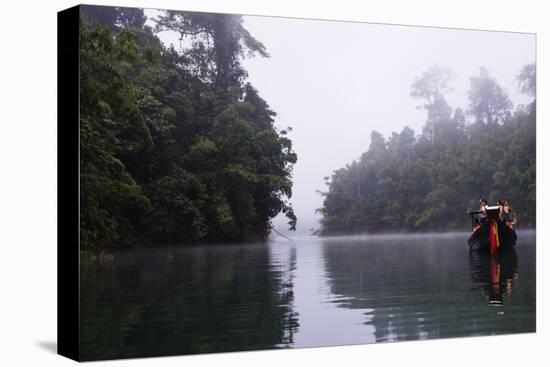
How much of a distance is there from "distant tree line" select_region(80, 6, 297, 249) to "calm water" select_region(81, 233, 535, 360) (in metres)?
0.34

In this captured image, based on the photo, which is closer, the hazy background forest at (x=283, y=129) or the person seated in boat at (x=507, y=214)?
the hazy background forest at (x=283, y=129)

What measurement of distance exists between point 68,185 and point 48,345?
6.03ft

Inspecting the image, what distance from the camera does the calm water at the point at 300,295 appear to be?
10.8 m

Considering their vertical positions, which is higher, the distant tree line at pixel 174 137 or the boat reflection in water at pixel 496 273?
A: the distant tree line at pixel 174 137

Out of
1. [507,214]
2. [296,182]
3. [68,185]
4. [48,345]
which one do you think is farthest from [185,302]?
[507,214]

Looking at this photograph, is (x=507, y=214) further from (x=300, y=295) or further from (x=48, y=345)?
(x=48, y=345)

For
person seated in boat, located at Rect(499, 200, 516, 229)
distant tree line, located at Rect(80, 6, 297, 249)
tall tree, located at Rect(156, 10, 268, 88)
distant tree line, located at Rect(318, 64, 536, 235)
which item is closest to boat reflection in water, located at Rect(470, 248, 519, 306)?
person seated in boat, located at Rect(499, 200, 516, 229)

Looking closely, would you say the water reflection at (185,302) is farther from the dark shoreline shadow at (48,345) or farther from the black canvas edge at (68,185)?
the dark shoreline shadow at (48,345)

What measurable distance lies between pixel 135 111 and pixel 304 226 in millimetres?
2362

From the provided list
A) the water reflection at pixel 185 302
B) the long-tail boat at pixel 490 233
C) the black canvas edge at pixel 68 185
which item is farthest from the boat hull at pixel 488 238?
the black canvas edge at pixel 68 185

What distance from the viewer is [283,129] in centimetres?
1208

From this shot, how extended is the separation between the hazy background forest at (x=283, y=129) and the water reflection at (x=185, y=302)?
0.25 meters

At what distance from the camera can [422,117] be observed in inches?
509

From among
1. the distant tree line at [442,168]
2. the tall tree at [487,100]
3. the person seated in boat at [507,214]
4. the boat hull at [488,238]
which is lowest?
the boat hull at [488,238]
